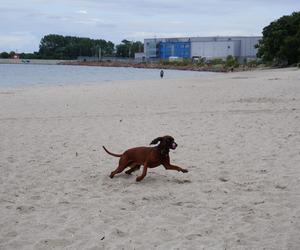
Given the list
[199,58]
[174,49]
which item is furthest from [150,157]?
[174,49]

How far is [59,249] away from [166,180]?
2.58 m

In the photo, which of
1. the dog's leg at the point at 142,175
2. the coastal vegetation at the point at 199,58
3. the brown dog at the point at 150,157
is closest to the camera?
the brown dog at the point at 150,157

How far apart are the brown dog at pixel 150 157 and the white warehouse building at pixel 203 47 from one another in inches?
5272

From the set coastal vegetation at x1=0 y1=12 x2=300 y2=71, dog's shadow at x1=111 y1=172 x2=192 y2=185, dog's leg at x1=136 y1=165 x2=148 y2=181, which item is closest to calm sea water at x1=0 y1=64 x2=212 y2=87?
coastal vegetation at x1=0 y1=12 x2=300 y2=71

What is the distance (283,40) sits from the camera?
6950 centimetres

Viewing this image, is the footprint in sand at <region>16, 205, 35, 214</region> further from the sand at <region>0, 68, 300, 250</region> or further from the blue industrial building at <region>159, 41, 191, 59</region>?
the blue industrial building at <region>159, 41, 191, 59</region>

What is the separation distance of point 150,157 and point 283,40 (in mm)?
67509

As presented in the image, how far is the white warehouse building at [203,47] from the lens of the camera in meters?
145

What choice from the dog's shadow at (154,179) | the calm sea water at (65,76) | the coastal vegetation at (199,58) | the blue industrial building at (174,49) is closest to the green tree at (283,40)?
the coastal vegetation at (199,58)

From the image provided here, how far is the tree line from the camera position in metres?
187

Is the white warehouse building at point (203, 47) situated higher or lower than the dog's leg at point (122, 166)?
higher

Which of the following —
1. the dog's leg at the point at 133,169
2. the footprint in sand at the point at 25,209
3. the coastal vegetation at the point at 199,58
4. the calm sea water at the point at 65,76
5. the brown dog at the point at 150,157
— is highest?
the coastal vegetation at the point at 199,58

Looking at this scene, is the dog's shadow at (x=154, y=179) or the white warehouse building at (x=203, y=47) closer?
the dog's shadow at (x=154, y=179)

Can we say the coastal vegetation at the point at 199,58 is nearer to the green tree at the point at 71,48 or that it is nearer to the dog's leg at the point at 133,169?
the green tree at the point at 71,48
